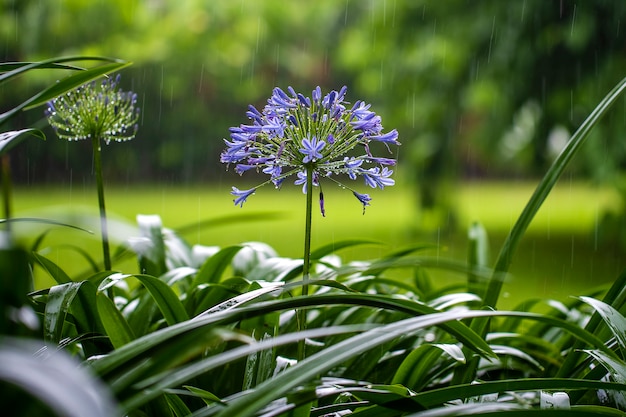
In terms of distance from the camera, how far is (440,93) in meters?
6.49

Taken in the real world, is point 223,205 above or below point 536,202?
below

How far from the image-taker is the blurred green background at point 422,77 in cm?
528

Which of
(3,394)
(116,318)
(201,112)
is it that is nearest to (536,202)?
(116,318)

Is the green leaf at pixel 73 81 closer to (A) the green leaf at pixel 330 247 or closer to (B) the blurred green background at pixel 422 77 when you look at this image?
(A) the green leaf at pixel 330 247

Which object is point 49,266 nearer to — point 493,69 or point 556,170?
point 556,170

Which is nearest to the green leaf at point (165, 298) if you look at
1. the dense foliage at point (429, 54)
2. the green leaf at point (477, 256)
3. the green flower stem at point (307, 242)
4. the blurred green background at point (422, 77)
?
Result: the green flower stem at point (307, 242)

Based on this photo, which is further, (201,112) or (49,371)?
(201,112)

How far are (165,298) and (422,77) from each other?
5.81m

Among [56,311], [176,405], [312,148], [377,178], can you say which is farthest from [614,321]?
[56,311]

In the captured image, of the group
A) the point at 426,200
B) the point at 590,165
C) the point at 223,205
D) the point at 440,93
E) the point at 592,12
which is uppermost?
the point at 592,12

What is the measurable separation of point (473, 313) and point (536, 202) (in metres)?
0.47

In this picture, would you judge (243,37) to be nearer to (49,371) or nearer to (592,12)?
(592,12)

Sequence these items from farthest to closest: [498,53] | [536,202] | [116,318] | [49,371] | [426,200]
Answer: [426,200], [498,53], [536,202], [116,318], [49,371]

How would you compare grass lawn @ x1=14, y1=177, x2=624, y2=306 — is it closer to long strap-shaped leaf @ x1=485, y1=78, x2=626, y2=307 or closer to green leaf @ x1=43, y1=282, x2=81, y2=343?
green leaf @ x1=43, y1=282, x2=81, y2=343
